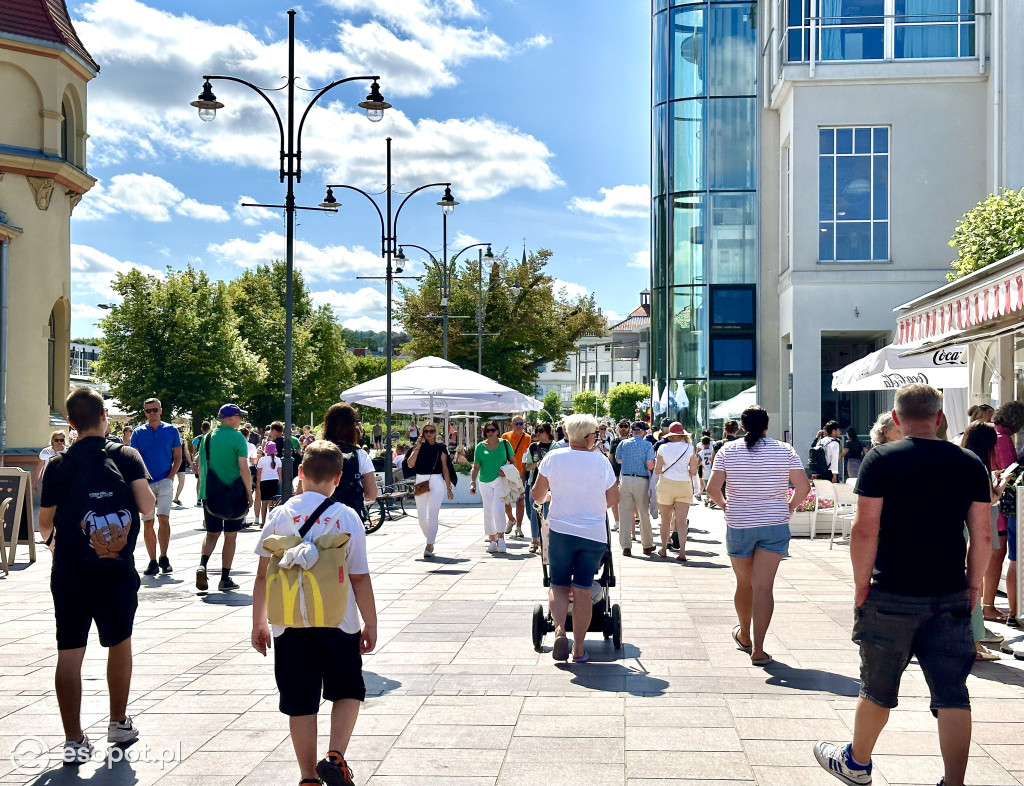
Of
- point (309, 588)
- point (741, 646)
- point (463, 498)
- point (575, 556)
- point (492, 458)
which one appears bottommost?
point (463, 498)

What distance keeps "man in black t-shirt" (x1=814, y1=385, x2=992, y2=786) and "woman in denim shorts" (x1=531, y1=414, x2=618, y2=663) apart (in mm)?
3083

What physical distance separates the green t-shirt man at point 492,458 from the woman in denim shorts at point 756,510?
7399 mm

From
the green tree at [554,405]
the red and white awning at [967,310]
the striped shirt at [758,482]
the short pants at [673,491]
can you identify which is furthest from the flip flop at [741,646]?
the green tree at [554,405]

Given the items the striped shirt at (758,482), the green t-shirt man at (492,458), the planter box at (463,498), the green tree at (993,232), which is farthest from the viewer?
the planter box at (463,498)

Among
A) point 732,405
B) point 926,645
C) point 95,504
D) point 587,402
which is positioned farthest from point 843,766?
point 587,402

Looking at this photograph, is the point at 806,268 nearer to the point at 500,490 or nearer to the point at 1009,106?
the point at 1009,106

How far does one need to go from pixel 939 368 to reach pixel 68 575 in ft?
39.8

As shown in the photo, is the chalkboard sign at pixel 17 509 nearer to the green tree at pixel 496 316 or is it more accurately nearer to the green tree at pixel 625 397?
the green tree at pixel 496 316

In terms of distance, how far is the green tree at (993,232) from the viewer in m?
19.6

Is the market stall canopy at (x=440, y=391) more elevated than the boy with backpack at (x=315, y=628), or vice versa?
→ the market stall canopy at (x=440, y=391)

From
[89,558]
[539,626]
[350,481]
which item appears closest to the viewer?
[89,558]

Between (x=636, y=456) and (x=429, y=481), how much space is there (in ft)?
9.03

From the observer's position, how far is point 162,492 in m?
12.1

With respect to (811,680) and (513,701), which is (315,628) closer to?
(513,701)
